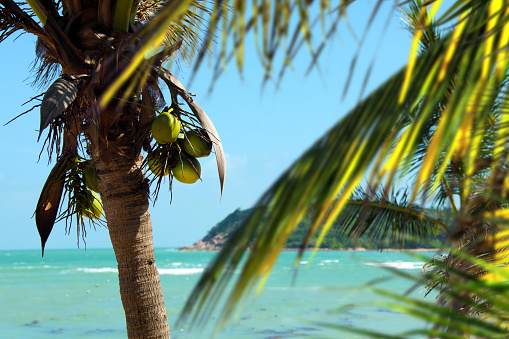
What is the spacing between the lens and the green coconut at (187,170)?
2.87 m

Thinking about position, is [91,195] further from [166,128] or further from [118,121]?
[166,128]

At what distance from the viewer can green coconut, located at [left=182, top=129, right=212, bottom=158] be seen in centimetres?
283

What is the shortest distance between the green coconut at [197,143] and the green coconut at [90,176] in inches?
33.4

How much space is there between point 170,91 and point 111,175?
2.09 ft

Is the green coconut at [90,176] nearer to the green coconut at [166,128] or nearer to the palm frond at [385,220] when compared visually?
the green coconut at [166,128]

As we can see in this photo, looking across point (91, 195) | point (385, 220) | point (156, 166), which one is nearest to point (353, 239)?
point (156, 166)

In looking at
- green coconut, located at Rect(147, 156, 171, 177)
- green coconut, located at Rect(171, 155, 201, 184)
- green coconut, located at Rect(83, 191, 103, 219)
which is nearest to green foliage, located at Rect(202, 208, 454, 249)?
green coconut, located at Rect(171, 155, 201, 184)

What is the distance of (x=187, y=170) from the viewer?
9.46 feet

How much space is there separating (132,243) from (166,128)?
33.3 inches

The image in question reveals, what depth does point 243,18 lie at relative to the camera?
820 mm

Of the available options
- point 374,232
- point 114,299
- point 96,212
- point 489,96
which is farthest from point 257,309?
point 489,96

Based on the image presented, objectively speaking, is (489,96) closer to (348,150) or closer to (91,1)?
(348,150)

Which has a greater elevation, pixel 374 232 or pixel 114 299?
pixel 374 232

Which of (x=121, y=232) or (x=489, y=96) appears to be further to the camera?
(x=121, y=232)
